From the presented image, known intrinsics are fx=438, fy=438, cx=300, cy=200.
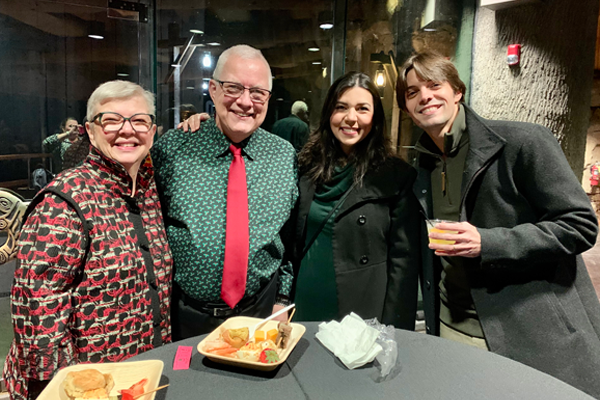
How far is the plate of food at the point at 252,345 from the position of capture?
136cm

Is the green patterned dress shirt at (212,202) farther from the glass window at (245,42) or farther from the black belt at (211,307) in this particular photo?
the glass window at (245,42)

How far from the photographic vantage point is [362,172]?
2.34 m

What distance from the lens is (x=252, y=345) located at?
1.47m

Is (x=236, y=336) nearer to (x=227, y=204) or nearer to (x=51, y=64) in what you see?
(x=227, y=204)

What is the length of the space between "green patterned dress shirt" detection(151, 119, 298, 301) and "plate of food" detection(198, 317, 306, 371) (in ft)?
1.58

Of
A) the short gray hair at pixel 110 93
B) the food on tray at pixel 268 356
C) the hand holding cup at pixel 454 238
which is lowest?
the food on tray at pixel 268 356

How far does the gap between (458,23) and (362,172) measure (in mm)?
2611

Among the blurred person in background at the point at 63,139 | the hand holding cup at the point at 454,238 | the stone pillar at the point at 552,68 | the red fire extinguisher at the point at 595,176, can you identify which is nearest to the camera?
the hand holding cup at the point at 454,238

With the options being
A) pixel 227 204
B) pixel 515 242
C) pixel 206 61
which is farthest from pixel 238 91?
pixel 206 61

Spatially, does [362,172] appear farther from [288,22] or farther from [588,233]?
[288,22]

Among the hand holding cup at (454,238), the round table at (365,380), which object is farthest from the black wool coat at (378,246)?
the round table at (365,380)

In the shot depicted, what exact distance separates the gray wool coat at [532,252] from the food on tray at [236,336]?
101 centimetres

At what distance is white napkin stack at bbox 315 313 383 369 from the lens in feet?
4.64

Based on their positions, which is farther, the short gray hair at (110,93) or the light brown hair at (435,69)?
the light brown hair at (435,69)
